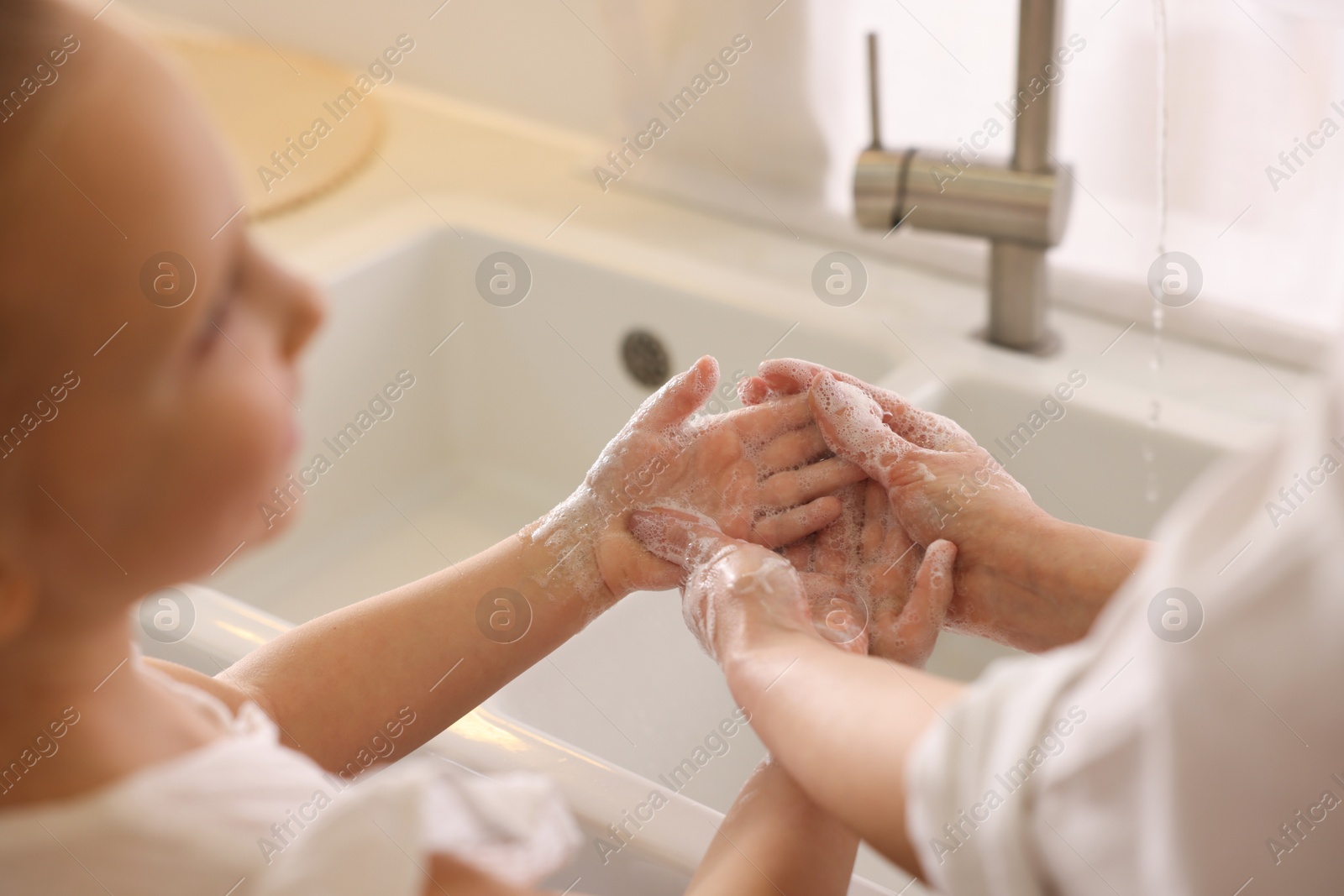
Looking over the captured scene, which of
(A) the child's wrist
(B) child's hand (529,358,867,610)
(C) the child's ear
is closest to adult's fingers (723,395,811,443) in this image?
(B) child's hand (529,358,867,610)

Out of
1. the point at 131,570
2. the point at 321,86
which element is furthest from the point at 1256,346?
the point at 321,86

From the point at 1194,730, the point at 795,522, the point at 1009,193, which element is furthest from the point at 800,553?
the point at 1194,730

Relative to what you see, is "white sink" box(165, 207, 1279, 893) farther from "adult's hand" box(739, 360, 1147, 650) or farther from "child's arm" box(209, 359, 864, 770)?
"adult's hand" box(739, 360, 1147, 650)

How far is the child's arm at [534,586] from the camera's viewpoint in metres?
0.71

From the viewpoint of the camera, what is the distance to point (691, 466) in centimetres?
83

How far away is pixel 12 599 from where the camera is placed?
0.41m

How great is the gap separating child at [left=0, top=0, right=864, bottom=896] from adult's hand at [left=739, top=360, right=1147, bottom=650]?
0.23 m

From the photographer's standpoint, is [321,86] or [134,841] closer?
[134,841]

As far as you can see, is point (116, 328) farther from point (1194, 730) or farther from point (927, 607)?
point (927, 607)

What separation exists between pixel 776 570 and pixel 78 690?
39 cm

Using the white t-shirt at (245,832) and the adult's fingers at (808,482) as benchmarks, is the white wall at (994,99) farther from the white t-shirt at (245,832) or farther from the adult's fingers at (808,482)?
the white t-shirt at (245,832)

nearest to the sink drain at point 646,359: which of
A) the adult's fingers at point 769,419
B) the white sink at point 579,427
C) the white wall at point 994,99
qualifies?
the white sink at point 579,427

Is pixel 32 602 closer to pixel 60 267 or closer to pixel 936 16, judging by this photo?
pixel 60 267

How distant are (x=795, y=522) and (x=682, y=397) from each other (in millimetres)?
112
